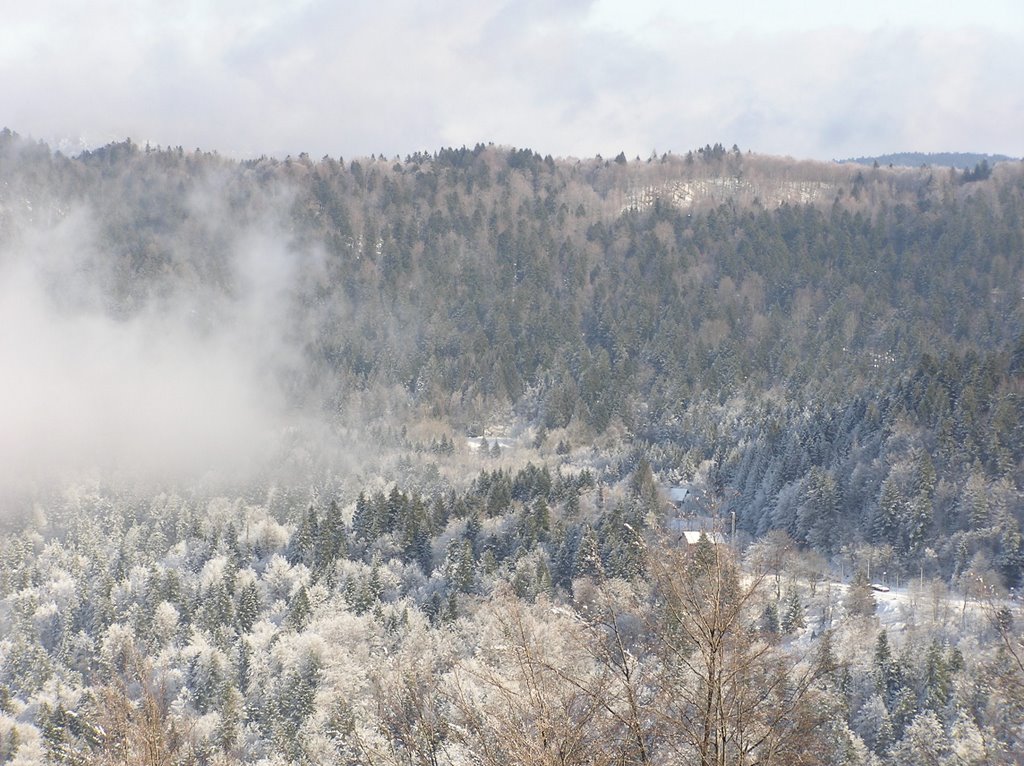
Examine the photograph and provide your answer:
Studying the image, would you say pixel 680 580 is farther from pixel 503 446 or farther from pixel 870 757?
pixel 503 446

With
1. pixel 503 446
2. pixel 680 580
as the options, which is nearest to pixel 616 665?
pixel 680 580

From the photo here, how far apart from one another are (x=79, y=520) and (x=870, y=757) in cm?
13456

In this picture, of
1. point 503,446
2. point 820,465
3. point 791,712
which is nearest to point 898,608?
point 820,465

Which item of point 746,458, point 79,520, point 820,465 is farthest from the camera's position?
point 79,520

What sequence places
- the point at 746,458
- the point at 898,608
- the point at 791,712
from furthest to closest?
1. the point at 746,458
2. the point at 898,608
3. the point at 791,712

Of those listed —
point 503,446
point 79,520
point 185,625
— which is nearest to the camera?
point 185,625

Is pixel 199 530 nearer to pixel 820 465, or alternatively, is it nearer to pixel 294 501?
pixel 294 501

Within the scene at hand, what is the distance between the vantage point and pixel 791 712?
1068cm

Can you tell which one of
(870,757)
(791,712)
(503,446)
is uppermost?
(791,712)

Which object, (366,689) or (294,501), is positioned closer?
(366,689)

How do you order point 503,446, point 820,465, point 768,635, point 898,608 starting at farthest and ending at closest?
point 503,446 < point 820,465 < point 898,608 < point 768,635

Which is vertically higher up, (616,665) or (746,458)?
(616,665)

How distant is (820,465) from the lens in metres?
123

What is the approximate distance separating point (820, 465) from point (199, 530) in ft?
302
